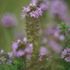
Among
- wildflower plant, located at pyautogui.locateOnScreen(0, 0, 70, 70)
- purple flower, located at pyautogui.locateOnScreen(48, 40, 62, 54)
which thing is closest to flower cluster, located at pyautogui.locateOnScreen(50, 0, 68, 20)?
purple flower, located at pyautogui.locateOnScreen(48, 40, 62, 54)

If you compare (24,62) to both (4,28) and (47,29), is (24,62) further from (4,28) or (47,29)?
(4,28)

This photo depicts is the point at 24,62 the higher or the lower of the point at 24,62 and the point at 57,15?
the lower

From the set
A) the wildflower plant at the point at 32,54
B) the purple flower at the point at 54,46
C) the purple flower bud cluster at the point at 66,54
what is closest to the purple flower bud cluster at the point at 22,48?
the wildflower plant at the point at 32,54

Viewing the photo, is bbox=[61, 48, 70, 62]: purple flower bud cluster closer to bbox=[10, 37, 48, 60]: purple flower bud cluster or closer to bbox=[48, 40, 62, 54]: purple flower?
bbox=[10, 37, 48, 60]: purple flower bud cluster

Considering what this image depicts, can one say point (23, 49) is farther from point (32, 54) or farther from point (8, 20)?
point (8, 20)

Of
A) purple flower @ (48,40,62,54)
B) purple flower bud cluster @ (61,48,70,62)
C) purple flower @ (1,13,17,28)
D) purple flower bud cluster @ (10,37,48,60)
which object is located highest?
purple flower @ (1,13,17,28)

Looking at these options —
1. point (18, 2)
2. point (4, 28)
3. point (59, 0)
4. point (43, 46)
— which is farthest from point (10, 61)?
point (59, 0)
